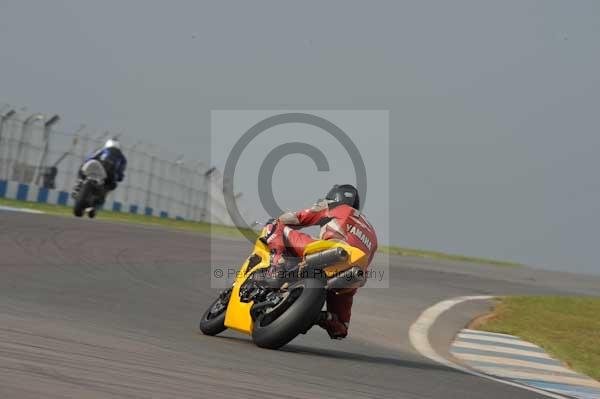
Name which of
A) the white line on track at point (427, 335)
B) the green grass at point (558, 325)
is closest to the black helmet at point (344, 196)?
the white line on track at point (427, 335)

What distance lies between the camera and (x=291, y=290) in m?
7.52

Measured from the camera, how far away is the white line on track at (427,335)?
26.1 feet

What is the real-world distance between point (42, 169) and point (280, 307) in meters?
20.8

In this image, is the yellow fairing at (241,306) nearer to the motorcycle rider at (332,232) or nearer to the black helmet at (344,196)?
the motorcycle rider at (332,232)

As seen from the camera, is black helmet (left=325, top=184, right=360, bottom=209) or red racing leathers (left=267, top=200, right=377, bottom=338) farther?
black helmet (left=325, top=184, right=360, bottom=209)

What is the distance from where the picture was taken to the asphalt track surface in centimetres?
514

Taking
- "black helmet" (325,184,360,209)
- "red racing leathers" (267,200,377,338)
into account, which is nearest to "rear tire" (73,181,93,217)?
"red racing leathers" (267,200,377,338)

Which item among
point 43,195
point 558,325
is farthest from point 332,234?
point 43,195

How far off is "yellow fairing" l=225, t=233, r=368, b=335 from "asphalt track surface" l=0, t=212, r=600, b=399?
164 mm

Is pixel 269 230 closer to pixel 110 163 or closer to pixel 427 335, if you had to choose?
pixel 427 335

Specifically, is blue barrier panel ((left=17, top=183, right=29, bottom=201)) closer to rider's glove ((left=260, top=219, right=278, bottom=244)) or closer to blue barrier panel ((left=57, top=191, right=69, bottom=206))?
blue barrier panel ((left=57, top=191, right=69, bottom=206))

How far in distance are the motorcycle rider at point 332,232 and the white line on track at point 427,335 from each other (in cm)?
109

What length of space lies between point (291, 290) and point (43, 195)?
21443mm

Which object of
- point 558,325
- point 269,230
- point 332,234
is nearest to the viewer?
point 332,234
